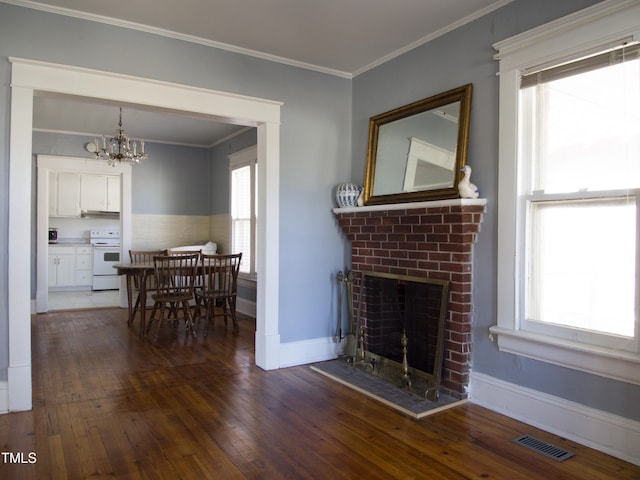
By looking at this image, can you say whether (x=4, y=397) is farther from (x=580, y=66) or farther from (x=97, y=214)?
(x=97, y=214)

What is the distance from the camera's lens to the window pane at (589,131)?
93.1 inches

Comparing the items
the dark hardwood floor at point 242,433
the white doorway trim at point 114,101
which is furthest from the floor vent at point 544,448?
the white doorway trim at point 114,101

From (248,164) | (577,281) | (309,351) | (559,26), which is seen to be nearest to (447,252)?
(577,281)

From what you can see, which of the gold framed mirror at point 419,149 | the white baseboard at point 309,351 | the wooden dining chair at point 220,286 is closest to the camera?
the gold framed mirror at point 419,149

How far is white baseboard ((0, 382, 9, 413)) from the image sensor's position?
2.91 metres

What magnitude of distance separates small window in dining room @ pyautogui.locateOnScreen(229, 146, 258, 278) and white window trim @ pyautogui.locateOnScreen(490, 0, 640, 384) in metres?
3.88

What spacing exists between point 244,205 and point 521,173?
447 cm

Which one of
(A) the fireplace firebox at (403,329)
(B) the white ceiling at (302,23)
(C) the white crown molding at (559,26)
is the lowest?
(A) the fireplace firebox at (403,329)

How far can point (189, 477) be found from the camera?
85.0 inches

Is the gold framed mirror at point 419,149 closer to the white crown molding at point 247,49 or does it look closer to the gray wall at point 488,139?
the gray wall at point 488,139

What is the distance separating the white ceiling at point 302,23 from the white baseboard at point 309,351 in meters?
2.34

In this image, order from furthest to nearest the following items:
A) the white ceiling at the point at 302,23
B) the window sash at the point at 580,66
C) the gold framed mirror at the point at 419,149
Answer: the gold framed mirror at the point at 419,149, the white ceiling at the point at 302,23, the window sash at the point at 580,66

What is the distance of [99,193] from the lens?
906cm

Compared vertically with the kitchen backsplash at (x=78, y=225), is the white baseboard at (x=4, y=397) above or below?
below
